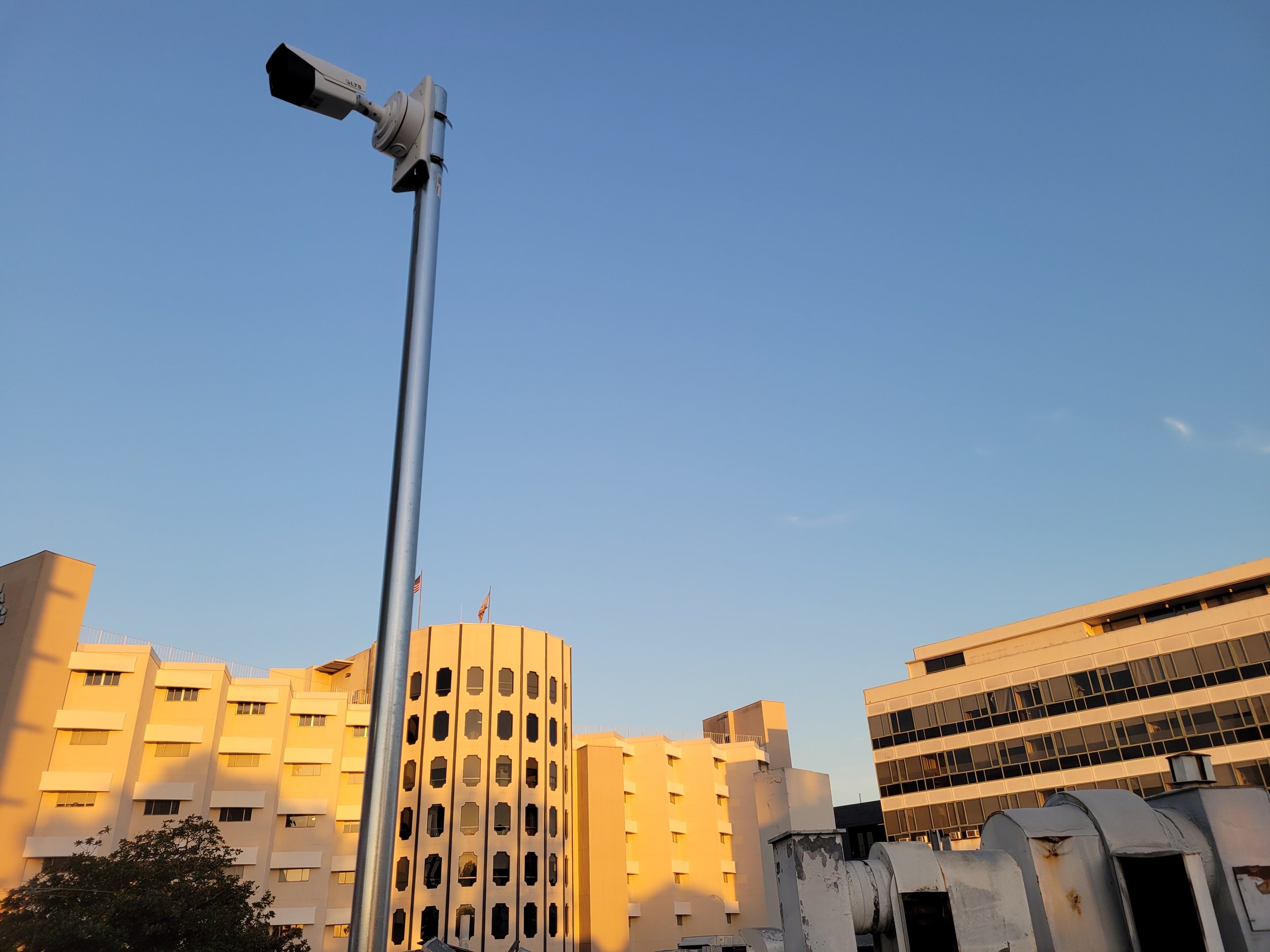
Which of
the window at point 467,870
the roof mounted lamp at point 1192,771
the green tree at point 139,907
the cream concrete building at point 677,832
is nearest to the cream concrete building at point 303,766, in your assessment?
the window at point 467,870

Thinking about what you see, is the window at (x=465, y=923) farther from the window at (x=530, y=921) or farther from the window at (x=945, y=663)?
the window at (x=945, y=663)

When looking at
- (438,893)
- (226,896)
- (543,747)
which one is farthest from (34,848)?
(543,747)

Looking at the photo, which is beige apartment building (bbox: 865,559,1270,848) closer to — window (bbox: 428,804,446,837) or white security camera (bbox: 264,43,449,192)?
window (bbox: 428,804,446,837)

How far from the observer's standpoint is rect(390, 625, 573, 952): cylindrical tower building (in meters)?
54.8

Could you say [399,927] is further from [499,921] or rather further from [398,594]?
[398,594]

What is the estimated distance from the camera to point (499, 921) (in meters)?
54.8

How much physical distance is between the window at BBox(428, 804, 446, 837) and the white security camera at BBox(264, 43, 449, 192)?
55150 mm

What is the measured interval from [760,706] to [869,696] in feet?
65.3

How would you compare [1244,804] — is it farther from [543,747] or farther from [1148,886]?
[543,747]

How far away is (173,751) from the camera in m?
52.2

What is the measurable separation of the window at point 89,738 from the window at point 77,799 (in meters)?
2.43

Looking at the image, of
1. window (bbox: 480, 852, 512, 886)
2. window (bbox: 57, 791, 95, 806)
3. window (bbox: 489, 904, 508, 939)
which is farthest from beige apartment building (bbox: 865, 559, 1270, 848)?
window (bbox: 57, 791, 95, 806)

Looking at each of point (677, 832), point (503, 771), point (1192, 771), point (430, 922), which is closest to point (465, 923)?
point (430, 922)

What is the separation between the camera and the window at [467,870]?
182 feet
